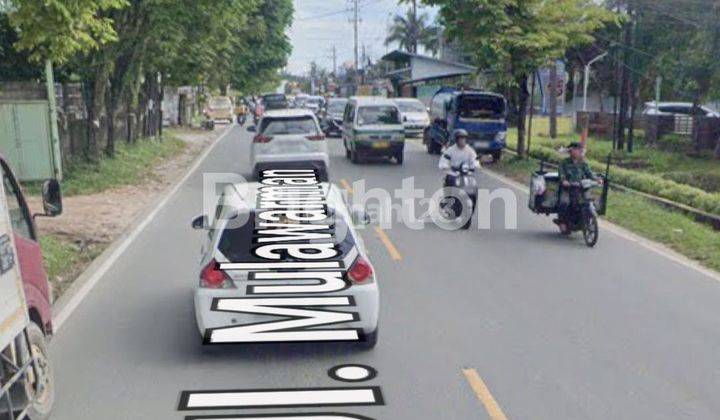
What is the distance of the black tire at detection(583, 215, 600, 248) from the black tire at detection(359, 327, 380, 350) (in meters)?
6.25

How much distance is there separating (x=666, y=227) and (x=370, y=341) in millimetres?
8472

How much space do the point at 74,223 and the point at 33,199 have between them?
3236 mm

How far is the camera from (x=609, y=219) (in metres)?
15.4

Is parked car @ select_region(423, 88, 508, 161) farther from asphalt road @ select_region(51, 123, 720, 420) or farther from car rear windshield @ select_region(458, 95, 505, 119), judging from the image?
asphalt road @ select_region(51, 123, 720, 420)

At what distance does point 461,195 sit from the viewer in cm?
1424

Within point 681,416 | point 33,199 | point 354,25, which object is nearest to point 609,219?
point 681,416

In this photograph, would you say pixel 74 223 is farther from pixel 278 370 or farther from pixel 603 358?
pixel 603 358

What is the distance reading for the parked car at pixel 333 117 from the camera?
125 ft

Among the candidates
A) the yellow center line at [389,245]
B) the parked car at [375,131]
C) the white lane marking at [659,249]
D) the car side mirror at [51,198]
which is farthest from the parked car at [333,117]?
the car side mirror at [51,198]

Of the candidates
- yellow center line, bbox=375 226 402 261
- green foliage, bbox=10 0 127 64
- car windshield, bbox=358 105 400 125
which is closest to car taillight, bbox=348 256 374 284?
yellow center line, bbox=375 226 402 261

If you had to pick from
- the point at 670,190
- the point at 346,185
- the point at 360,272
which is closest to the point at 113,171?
the point at 346,185

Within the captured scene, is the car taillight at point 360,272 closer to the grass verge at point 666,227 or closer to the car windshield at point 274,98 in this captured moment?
the grass verge at point 666,227

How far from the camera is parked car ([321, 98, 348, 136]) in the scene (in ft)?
125

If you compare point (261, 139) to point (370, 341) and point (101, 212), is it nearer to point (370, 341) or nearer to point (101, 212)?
point (101, 212)
